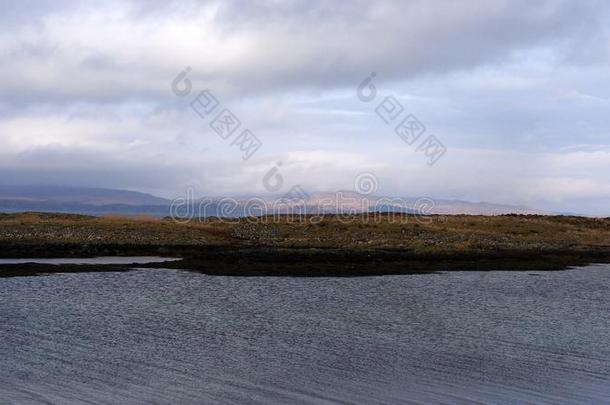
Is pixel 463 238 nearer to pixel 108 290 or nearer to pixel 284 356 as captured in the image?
pixel 108 290

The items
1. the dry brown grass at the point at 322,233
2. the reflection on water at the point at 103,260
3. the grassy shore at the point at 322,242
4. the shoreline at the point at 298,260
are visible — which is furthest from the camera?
the dry brown grass at the point at 322,233

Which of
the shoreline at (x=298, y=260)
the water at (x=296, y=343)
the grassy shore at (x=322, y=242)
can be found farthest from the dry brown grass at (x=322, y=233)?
the water at (x=296, y=343)

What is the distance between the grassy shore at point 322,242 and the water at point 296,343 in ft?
36.6

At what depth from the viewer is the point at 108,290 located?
1416 inches

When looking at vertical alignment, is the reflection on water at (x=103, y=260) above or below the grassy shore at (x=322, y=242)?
below

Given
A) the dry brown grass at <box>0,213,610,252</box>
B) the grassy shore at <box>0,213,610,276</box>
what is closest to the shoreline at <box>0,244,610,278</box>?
the grassy shore at <box>0,213,610,276</box>

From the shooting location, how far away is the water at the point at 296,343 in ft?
55.1

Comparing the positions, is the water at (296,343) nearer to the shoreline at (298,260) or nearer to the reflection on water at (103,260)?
the shoreline at (298,260)

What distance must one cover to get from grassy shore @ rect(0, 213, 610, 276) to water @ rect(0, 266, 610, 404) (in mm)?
11158

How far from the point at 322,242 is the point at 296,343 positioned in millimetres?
46767

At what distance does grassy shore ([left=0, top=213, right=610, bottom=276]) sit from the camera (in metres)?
51.8

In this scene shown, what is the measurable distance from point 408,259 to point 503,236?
26860 mm

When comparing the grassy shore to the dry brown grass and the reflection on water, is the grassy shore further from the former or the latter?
the reflection on water

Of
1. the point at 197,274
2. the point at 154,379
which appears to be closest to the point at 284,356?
the point at 154,379
